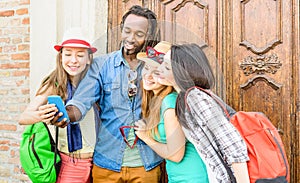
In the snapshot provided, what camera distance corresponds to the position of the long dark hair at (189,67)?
1579 millimetres

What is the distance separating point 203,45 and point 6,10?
8.47 feet

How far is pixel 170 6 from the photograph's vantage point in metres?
3.07

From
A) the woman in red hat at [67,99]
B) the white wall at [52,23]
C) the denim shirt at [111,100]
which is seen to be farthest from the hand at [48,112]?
the white wall at [52,23]

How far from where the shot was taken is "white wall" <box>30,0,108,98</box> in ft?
10.4

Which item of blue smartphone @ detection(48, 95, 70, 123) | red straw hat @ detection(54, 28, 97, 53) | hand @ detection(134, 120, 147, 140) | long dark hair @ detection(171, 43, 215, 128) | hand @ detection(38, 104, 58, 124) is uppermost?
red straw hat @ detection(54, 28, 97, 53)

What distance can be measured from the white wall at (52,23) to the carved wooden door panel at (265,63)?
1.01 metres

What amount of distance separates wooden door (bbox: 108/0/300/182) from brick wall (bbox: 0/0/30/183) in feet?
4.43

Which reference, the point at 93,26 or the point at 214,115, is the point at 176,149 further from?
the point at 93,26

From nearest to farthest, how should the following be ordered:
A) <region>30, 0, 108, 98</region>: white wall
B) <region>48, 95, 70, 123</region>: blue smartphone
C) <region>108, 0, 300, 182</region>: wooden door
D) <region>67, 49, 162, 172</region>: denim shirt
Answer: <region>67, 49, 162, 172</region>: denim shirt < <region>48, 95, 70, 123</region>: blue smartphone < <region>108, 0, 300, 182</region>: wooden door < <region>30, 0, 108, 98</region>: white wall

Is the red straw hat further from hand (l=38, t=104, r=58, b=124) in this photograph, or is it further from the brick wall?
the brick wall

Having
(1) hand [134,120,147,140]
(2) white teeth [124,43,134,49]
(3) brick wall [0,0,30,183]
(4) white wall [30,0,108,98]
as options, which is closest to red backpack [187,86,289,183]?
(1) hand [134,120,147,140]

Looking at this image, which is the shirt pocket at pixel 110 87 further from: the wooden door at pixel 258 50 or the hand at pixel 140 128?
the wooden door at pixel 258 50

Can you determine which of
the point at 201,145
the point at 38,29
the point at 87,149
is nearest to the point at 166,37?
the point at 201,145

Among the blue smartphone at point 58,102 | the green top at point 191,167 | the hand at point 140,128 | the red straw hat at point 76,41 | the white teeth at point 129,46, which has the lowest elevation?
the green top at point 191,167
